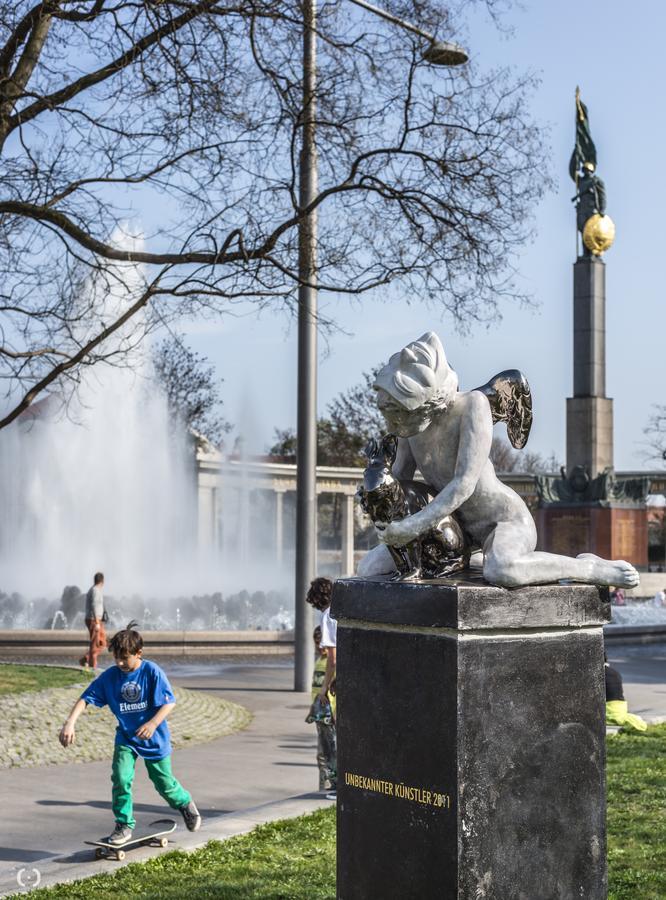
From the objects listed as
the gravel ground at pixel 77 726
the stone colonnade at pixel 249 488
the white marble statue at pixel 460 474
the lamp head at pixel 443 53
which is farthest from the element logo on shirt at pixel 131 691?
the stone colonnade at pixel 249 488

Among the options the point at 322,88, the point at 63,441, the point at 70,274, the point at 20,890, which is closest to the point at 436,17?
the point at 322,88

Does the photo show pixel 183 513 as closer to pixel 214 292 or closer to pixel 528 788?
pixel 214 292

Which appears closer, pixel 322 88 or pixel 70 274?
pixel 322 88

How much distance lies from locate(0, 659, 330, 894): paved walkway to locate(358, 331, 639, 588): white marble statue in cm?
340

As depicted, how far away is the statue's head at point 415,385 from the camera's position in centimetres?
479

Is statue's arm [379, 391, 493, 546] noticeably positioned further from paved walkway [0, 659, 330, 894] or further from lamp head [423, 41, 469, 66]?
lamp head [423, 41, 469, 66]

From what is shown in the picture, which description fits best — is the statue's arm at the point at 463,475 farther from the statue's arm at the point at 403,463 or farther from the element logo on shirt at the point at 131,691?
the element logo on shirt at the point at 131,691

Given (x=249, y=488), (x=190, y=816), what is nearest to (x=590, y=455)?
(x=249, y=488)

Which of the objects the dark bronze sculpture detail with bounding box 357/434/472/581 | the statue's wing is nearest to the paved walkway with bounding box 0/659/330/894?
the dark bronze sculpture detail with bounding box 357/434/472/581

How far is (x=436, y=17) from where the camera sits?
12.2m

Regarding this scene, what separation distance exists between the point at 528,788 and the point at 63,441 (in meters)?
33.7

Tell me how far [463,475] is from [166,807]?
207 inches

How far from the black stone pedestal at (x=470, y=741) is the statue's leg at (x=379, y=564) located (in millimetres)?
209

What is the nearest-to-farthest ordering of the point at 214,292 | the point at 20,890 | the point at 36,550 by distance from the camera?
the point at 20,890
the point at 214,292
the point at 36,550
